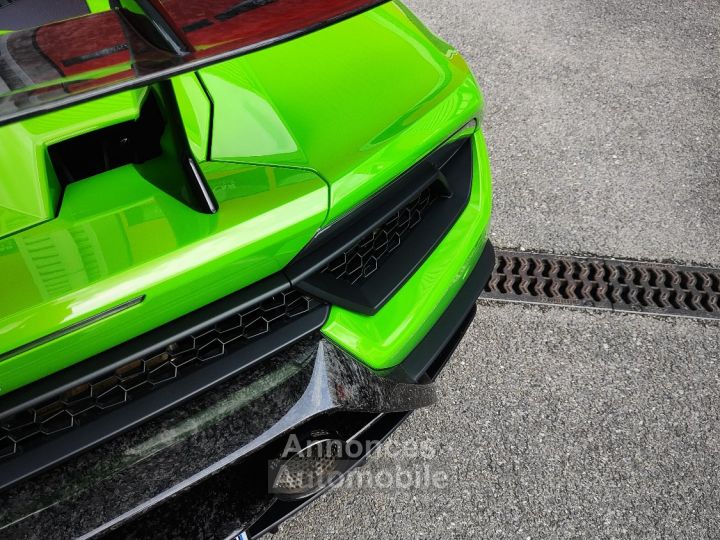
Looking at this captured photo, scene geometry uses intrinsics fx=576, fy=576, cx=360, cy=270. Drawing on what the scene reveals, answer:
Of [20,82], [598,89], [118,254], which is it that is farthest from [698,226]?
[20,82]

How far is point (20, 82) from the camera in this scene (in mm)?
682

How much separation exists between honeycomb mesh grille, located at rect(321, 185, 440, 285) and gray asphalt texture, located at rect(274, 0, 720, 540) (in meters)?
0.80

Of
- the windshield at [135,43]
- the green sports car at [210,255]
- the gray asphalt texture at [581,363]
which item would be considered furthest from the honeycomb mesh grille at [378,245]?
the gray asphalt texture at [581,363]

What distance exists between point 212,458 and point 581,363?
148 cm

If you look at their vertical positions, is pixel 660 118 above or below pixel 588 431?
above

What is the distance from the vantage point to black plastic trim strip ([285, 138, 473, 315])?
117 cm

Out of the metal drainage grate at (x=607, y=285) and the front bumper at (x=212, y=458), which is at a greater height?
the front bumper at (x=212, y=458)

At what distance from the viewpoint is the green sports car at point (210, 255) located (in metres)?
0.84

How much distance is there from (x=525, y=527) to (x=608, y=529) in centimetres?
24

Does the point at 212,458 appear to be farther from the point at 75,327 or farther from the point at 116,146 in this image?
the point at 116,146

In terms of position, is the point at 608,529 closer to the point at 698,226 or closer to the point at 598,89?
the point at 698,226

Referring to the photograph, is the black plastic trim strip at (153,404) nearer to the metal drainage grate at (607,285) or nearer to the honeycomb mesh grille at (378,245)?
the honeycomb mesh grille at (378,245)

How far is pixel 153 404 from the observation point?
1042mm

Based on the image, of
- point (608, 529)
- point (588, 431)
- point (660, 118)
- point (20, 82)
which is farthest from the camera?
point (660, 118)
